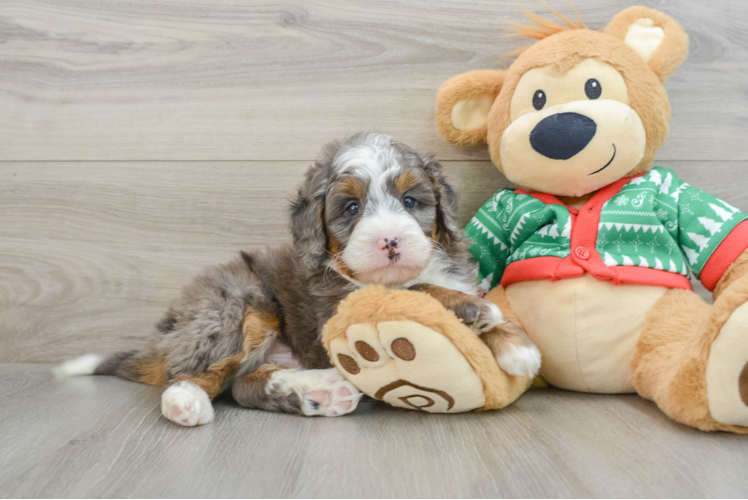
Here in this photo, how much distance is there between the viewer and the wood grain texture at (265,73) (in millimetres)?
2164

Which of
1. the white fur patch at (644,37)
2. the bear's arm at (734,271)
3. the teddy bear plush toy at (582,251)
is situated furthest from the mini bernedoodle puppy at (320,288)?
the white fur patch at (644,37)

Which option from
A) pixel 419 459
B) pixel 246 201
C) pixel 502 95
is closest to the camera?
pixel 419 459

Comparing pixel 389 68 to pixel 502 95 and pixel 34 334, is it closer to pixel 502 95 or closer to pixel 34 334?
pixel 502 95

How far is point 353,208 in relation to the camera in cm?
169

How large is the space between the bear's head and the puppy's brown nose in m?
0.57

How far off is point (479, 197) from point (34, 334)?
2.01 metres

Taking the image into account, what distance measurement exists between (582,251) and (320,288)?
2.81 ft

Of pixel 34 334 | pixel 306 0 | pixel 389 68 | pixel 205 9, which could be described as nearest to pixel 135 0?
pixel 205 9

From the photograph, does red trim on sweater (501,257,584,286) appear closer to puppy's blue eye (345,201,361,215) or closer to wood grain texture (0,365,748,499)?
wood grain texture (0,365,748,499)

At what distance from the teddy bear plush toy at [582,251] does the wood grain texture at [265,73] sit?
0.31m

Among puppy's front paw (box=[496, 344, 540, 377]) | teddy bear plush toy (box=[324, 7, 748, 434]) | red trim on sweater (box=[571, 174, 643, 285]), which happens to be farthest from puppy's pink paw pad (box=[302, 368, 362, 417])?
red trim on sweater (box=[571, 174, 643, 285])

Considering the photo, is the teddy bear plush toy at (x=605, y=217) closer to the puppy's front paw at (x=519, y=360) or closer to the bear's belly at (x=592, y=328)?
the bear's belly at (x=592, y=328)

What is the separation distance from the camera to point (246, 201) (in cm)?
229

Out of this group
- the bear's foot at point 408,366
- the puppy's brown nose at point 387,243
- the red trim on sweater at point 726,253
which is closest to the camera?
the bear's foot at point 408,366
